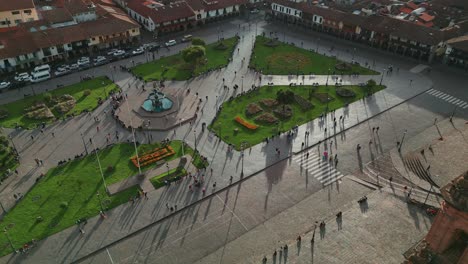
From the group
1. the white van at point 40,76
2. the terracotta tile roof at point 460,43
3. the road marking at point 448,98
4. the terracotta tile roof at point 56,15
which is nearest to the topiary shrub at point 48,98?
the white van at point 40,76

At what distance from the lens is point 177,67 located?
95.5 m

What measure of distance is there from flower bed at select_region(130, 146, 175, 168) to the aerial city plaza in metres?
0.36

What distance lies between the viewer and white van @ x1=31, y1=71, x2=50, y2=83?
87537 mm

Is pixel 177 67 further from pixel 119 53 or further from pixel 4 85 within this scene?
pixel 4 85

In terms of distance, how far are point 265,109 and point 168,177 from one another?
27.0 metres

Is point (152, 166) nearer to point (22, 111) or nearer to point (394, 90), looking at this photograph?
point (22, 111)

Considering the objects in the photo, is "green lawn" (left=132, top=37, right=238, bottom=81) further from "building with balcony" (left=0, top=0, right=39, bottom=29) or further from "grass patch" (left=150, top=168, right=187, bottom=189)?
"building with balcony" (left=0, top=0, right=39, bottom=29)

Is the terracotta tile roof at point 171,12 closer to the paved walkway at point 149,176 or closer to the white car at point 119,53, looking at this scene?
the white car at point 119,53

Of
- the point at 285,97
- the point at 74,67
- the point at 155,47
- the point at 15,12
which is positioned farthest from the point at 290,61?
the point at 15,12

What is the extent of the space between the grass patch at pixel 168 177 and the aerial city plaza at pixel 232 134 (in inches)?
10.5

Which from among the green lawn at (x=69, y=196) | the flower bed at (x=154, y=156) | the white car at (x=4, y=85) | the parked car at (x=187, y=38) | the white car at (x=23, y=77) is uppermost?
the parked car at (x=187, y=38)

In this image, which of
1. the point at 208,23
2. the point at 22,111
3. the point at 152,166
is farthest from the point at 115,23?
the point at 152,166

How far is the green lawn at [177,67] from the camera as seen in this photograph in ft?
300

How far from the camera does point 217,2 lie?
122812 mm
